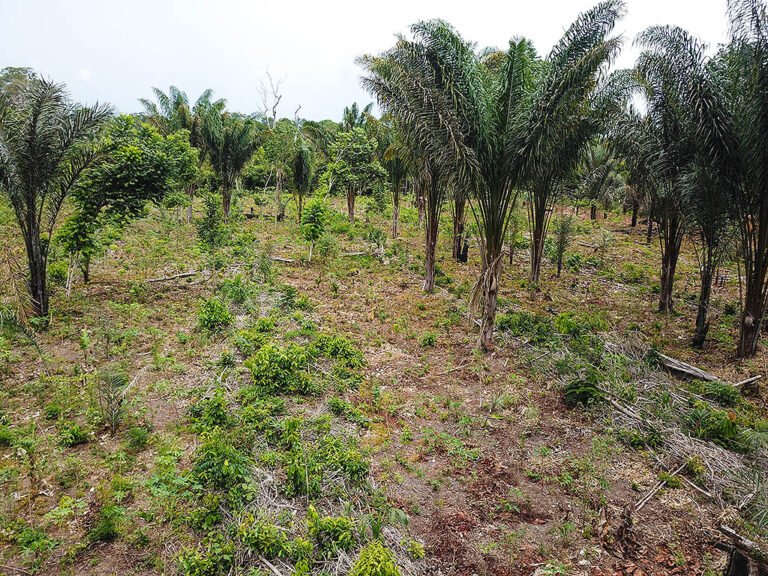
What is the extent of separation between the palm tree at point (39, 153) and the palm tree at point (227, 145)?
40.6ft

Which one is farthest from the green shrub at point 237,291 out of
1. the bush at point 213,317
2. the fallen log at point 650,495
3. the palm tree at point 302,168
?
the palm tree at point 302,168

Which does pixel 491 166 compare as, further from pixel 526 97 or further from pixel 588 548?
pixel 588 548

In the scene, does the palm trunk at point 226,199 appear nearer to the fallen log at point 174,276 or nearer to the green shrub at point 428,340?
the fallen log at point 174,276

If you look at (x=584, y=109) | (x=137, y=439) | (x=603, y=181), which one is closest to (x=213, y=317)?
(x=137, y=439)

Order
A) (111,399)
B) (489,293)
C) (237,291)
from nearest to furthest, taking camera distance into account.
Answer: (111,399)
(489,293)
(237,291)

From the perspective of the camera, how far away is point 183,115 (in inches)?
937

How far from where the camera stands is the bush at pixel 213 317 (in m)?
9.23

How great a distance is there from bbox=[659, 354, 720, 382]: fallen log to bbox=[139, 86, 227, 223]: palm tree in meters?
21.6

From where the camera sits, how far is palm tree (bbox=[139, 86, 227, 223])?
2244 cm

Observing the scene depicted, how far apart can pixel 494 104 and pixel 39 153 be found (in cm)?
1023

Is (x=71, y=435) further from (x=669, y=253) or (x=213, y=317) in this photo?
(x=669, y=253)

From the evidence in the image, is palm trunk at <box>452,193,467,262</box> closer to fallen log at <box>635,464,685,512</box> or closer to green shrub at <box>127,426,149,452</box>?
fallen log at <box>635,464,685,512</box>

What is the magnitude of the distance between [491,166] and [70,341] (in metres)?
10.0

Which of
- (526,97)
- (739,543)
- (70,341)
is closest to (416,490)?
(739,543)
